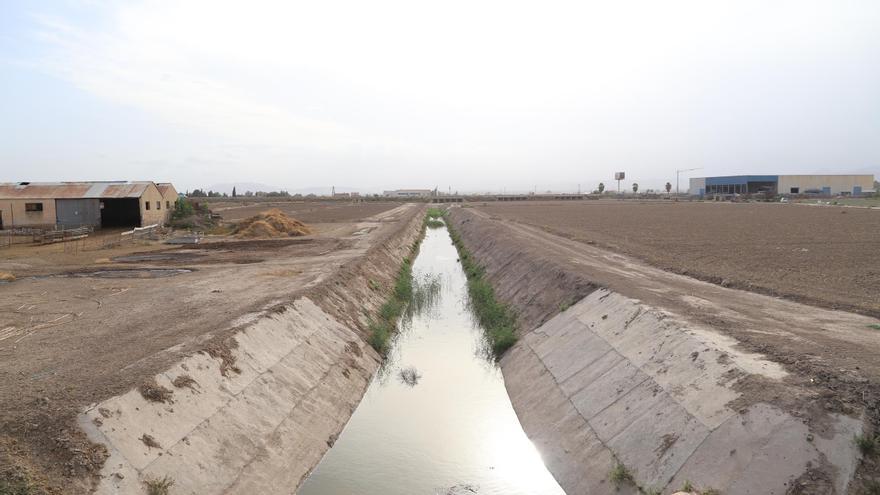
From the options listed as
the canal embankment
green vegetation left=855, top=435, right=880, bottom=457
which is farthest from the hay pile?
green vegetation left=855, top=435, right=880, bottom=457

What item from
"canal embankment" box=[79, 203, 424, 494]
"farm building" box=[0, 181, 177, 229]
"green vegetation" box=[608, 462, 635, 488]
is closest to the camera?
"canal embankment" box=[79, 203, 424, 494]

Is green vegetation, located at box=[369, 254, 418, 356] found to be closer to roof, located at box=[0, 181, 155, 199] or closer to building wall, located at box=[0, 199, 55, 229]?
roof, located at box=[0, 181, 155, 199]

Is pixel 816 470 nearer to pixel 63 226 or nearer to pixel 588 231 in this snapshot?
pixel 588 231

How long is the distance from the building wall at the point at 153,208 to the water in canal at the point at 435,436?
28256 mm

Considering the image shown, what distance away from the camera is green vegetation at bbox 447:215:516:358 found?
15258 millimetres

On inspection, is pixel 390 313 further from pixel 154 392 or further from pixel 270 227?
pixel 270 227

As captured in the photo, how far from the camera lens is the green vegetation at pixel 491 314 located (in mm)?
15258

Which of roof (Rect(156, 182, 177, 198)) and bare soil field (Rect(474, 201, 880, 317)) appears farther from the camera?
roof (Rect(156, 182, 177, 198))

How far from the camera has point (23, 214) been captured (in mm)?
36156

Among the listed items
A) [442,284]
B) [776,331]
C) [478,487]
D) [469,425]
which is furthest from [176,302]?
[776,331]

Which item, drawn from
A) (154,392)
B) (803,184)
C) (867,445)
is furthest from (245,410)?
(803,184)

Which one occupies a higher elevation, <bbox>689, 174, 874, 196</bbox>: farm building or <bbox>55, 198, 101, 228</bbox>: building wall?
<bbox>689, 174, 874, 196</bbox>: farm building

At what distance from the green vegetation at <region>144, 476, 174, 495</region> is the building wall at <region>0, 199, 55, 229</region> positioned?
36.6 meters

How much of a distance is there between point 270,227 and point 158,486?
3151cm
